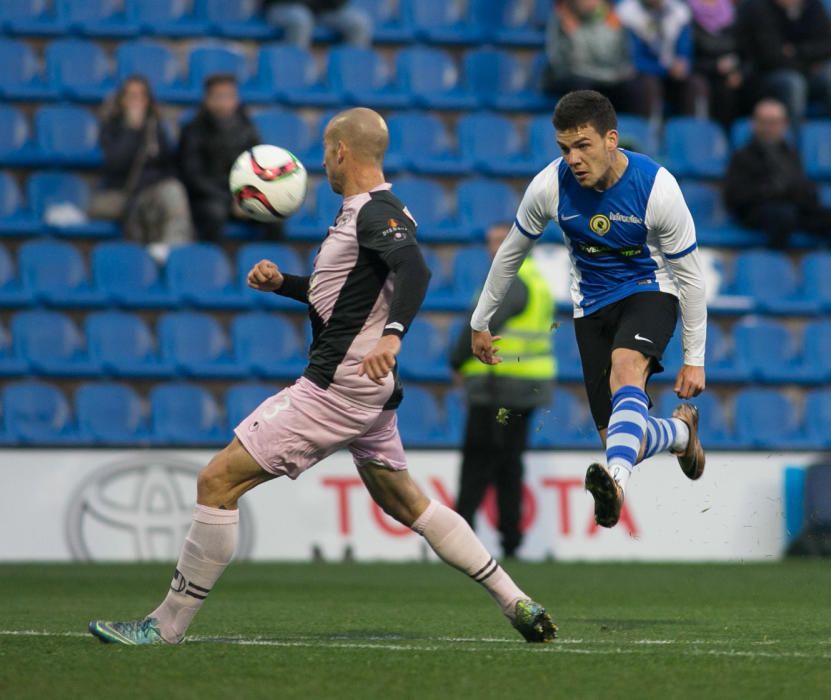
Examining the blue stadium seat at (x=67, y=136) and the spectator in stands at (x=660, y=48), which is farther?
the spectator in stands at (x=660, y=48)

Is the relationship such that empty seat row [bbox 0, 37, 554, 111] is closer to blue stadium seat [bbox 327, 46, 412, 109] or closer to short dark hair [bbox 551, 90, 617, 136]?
blue stadium seat [bbox 327, 46, 412, 109]

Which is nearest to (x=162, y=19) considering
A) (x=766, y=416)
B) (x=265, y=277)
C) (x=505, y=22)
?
(x=505, y=22)

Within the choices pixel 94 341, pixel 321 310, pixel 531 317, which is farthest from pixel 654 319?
pixel 94 341

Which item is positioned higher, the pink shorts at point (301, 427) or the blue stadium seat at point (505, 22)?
the blue stadium seat at point (505, 22)

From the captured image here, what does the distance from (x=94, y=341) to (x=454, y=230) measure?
326 cm

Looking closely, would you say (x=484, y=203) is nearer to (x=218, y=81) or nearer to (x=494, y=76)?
(x=494, y=76)

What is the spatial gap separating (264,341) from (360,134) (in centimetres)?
733

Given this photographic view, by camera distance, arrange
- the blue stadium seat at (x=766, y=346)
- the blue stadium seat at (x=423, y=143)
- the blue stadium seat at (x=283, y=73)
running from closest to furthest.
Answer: the blue stadium seat at (x=766, y=346) < the blue stadium seat at (x=423, y=143) < the blue stadium seat at (x=283, y=73)

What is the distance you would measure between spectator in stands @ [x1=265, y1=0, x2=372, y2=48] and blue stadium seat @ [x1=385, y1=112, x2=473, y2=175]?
106 cm

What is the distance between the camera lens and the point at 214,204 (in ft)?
44.4

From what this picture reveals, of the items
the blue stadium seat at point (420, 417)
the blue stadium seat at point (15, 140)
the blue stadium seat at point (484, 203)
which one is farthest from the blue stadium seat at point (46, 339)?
the blue stadium seat at point (484, 203)

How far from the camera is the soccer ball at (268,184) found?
20.8ft

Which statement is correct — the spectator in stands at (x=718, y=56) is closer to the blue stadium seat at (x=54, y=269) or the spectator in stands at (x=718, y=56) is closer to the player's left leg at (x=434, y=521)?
the blue stadium seat at (x=54, y=269)

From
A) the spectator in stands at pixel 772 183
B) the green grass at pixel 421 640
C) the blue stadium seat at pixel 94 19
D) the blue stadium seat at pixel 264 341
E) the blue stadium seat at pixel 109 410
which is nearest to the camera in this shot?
the green grass at pixel 421 640
